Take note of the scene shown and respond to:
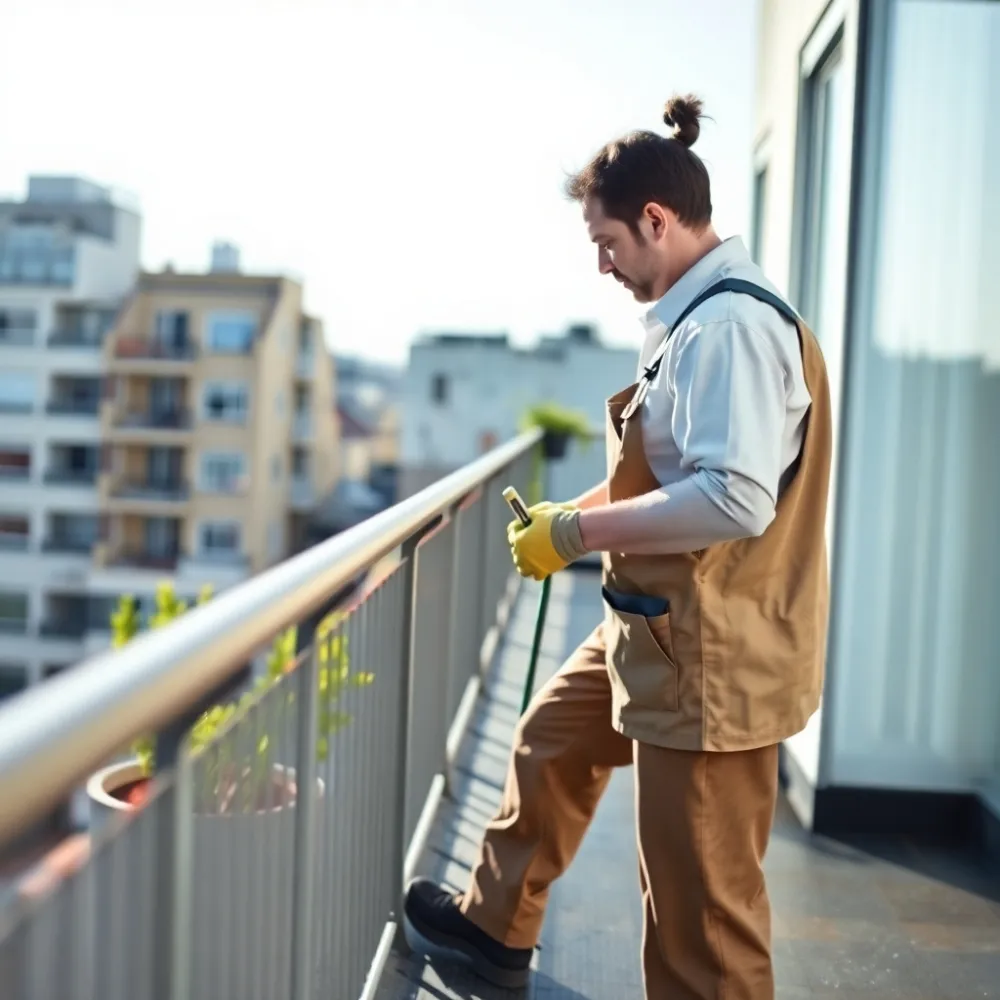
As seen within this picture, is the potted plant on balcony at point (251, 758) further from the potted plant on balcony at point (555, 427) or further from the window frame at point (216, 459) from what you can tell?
the window frame at point (216, 459)

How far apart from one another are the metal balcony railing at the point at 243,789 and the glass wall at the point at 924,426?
1.23 meters

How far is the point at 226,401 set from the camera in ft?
198

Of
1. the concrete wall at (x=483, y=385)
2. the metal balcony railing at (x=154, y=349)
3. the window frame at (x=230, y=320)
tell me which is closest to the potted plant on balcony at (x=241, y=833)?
the concrete wall at (x=483, y=385)

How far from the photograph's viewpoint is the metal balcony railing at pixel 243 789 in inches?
34.1

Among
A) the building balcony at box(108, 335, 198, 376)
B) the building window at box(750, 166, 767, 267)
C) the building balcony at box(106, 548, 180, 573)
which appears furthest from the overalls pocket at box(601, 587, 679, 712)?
the building balcony at box(106, 548, 180, 573)

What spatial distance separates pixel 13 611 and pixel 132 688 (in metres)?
67.1

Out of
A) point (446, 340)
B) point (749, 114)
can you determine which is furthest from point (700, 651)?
point (446, 340)

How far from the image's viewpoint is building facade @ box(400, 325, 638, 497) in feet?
164

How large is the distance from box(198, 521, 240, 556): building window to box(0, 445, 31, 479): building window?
26.3 feet

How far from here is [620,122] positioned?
2.14 meters

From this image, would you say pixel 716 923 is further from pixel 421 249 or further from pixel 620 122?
pixel 421 249

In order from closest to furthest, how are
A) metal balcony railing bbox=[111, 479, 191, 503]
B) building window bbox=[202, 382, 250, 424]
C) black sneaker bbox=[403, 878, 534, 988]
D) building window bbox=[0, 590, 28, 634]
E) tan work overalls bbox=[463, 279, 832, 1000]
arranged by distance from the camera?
tan work overalls bbox=[463, 279, 832, 1000] < black sneaker bbox=[403, 878, 534, 988] < building window bbox=[202, 382, 250, 424] < metal balcony railing bbox=[111, 479, 191, 503] < building window bbox=[0, 590, 28, 634]

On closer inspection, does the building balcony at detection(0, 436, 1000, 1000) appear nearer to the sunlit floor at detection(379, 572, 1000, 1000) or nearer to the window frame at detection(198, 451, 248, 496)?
the sunlit floor at detection(379, 572, 1000, 1000)

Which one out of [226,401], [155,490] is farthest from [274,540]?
[226,401]
